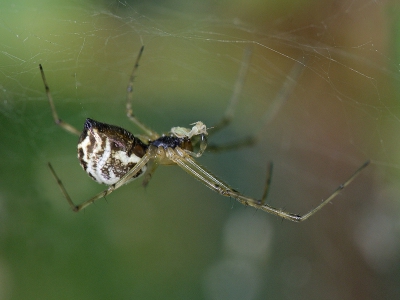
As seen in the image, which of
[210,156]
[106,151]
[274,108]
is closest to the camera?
[106,151]

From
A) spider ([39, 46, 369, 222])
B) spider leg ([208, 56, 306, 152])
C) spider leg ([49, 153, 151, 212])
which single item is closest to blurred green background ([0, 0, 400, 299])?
spider leg ([208, 56, 306, 152])

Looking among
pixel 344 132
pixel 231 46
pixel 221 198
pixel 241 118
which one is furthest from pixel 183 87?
pixel 344 132

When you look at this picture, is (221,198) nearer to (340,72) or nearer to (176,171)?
(176,171)

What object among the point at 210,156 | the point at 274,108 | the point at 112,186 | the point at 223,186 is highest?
the point at 274,108

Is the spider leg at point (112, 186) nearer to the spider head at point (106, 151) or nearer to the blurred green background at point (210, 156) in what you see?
the spider head at point (106, 151)

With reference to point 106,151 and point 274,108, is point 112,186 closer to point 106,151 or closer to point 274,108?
point 106,151

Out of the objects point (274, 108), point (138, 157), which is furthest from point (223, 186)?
point (274, 108)

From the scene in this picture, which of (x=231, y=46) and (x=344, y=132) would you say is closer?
(x=231, y=46)
